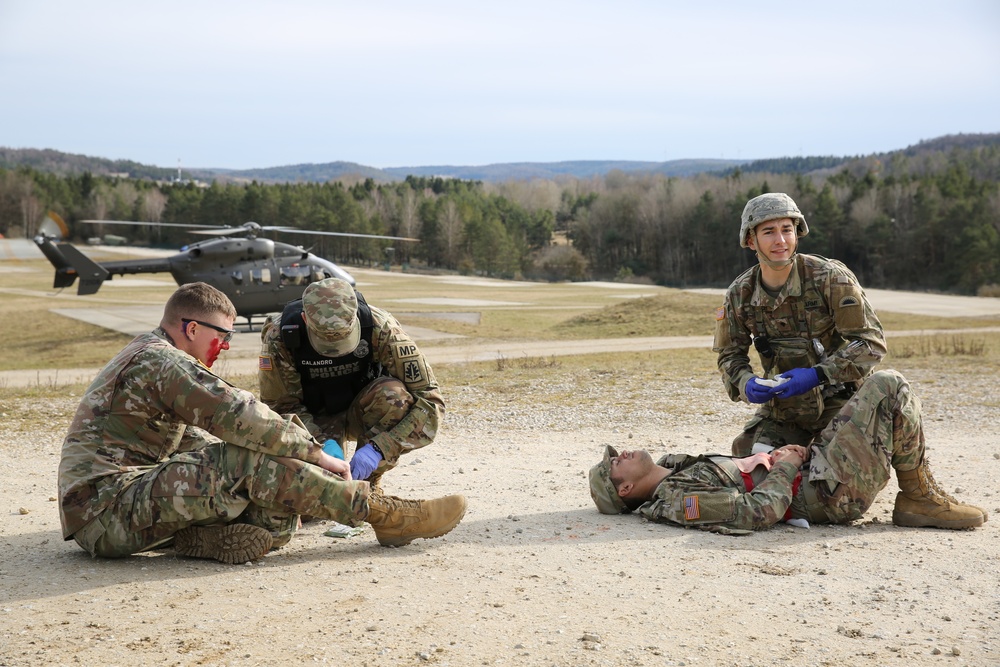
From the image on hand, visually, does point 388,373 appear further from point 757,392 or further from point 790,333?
point 790,333

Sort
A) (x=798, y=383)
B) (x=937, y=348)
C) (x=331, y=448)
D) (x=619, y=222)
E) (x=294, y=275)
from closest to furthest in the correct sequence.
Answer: (x=331, y=448)
(x=798, y=383)
(x=937, y=348)
(x=294, y=275)
(x=619, y=222)

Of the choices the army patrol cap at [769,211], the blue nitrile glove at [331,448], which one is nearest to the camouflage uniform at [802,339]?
the army patrol cap at [769,211]

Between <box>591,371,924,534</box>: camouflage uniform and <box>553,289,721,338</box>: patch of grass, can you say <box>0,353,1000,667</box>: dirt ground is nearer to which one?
<box>591,371,924,534</box>: camouflage uniform

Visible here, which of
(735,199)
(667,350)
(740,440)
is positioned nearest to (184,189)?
(735,199)

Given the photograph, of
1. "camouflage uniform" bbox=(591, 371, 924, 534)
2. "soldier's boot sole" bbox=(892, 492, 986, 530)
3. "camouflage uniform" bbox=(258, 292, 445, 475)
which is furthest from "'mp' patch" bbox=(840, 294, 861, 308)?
"camouflage uniform" bbox=(258, 292, 445, 475)

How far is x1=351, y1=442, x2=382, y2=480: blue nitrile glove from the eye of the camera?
6035 mm

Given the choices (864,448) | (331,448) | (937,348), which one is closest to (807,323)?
(864,448)

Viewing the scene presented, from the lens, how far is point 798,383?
6.79 metres

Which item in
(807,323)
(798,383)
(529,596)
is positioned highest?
(807,323)

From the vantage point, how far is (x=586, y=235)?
116 meters

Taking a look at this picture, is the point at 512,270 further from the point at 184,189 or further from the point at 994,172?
the point at 994,172

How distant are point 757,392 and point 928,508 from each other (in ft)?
4.50

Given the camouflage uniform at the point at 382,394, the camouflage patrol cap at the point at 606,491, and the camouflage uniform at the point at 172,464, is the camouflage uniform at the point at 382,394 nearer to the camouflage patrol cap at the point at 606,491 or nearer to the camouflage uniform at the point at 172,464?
the camouflage uniform at the point at 172,464

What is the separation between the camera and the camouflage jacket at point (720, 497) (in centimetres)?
632
